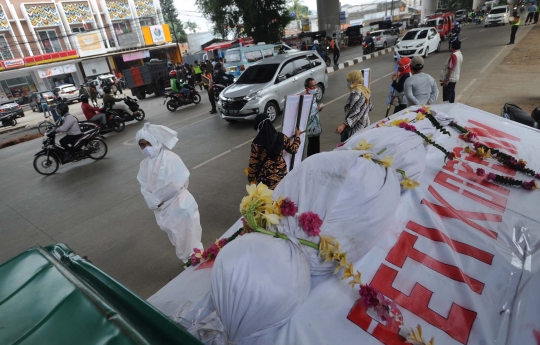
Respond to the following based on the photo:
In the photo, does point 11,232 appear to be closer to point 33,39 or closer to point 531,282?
point 531,282

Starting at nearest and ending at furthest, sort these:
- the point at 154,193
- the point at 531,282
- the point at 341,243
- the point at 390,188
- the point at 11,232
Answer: the point at 531,282
the point at 341,243
the point at 390,188
the point at 154,193
the point at 11,232

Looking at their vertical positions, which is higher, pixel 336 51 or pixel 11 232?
pixel 336 51

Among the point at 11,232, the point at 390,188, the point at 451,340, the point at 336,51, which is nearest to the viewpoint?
the point at 451,340

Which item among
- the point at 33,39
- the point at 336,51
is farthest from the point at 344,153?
the point at 33,39

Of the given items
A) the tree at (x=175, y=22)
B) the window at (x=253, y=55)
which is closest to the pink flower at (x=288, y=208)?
the window at (x=253, y=55)

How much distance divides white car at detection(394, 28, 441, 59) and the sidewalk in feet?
11.4

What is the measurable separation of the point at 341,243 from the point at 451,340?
59 centimetres

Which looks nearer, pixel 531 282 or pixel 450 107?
pixel 531 282

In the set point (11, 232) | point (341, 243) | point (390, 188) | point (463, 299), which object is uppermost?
point (390, 188)

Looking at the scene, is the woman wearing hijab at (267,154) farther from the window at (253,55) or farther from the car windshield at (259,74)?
the window at (253,55)

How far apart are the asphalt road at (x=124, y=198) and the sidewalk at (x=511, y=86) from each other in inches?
15.6

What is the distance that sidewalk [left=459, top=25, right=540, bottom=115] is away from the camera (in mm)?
6621

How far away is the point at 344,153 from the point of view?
1.79 metres

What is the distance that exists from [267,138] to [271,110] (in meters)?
5.41
